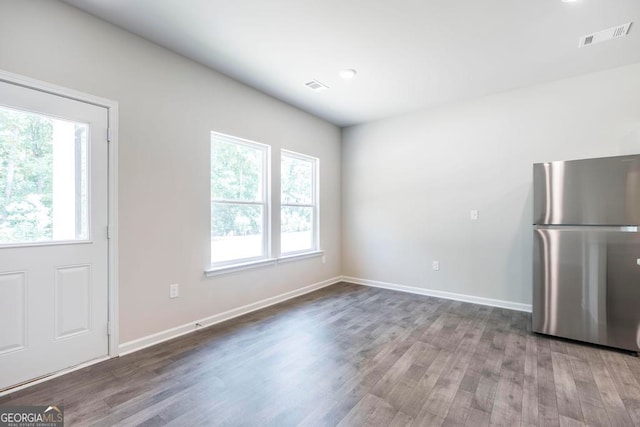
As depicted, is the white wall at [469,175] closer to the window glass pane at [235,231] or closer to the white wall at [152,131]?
the window glass pane at [235,231]

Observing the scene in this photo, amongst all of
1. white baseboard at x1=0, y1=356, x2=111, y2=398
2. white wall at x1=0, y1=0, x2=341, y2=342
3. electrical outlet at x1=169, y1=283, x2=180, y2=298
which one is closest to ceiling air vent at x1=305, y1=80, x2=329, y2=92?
white wall at x1=0, y1=0, x2=341, y2=342

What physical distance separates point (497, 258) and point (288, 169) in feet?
10.1

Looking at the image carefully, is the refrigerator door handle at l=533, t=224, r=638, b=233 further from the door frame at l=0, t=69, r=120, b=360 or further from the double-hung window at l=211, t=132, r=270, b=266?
the door frame at l=0, t=69, r=120, b=360

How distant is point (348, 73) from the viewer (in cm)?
323

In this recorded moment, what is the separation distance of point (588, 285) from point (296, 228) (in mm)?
3379

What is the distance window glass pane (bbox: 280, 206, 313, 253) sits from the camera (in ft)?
13.9

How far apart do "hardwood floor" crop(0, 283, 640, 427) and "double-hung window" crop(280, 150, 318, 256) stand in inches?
58.0

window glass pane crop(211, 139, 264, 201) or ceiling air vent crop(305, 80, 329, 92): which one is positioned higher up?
ceiling air vent crop(305, 80, 329, 92)

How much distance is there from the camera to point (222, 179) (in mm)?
3355

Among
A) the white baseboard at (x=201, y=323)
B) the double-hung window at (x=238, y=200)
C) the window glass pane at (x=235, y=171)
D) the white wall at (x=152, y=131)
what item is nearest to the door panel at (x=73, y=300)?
the white wall at (x=152, y=131)

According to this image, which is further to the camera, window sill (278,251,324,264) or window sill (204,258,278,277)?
window sill (278,251,324,264)

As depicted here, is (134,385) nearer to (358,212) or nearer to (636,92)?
(358,212)

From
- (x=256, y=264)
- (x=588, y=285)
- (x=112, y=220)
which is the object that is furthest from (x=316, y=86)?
(x=588, y=285)

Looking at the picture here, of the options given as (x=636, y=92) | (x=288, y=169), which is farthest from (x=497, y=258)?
(x=288, y=169)
